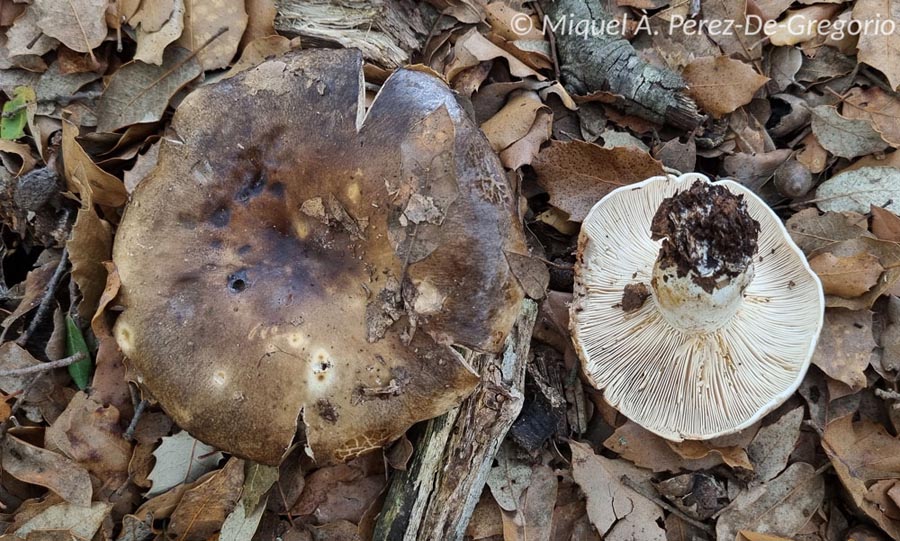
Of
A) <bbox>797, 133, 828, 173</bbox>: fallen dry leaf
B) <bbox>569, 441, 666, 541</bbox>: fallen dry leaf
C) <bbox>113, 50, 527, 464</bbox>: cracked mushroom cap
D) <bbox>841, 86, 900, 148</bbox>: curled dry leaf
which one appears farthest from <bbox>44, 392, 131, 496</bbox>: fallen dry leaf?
<bbox>841, 86, 900, 148</bbox>: curled dry leaf

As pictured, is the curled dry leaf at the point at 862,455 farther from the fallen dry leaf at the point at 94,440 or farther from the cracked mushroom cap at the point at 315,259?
the fallen dry leaf at the point at 94,440

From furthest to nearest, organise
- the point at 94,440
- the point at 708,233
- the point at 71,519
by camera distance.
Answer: the point at 94,440
the point at 71,519
the point at 708,233

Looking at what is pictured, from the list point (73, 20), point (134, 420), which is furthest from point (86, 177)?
point (134, 420)

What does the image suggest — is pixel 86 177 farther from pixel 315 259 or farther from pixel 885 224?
pixel 885 224

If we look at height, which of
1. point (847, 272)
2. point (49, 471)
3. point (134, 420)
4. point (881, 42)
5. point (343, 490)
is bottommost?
point (343, 490)

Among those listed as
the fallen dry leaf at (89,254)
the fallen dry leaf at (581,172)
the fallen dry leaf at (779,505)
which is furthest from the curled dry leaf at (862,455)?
the fallen dry leaf at (89,254)

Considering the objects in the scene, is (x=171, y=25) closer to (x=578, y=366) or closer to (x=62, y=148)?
(x=62, y=148)

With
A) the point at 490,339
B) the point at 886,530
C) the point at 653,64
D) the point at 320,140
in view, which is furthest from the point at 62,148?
the point at 886,530
